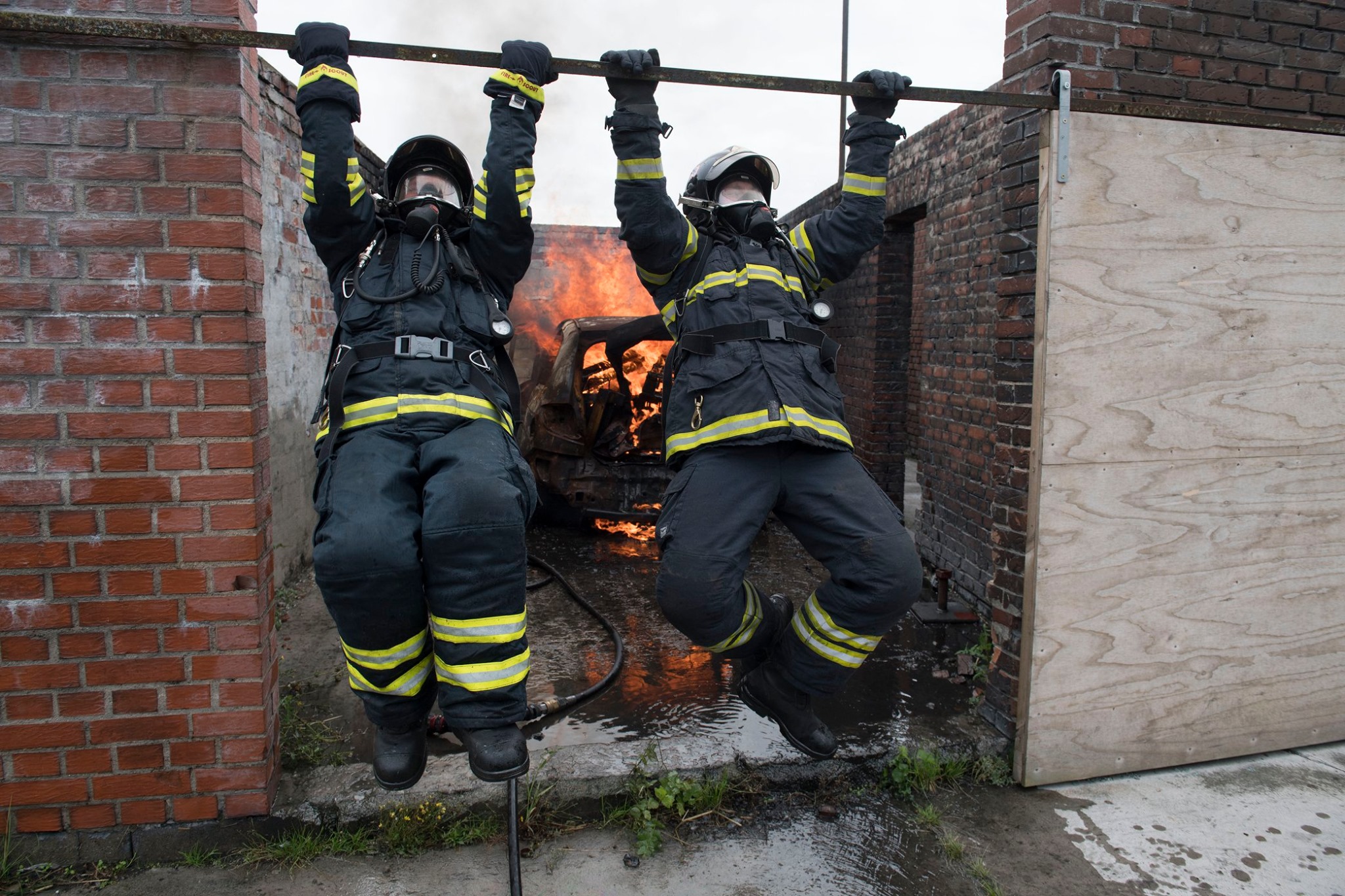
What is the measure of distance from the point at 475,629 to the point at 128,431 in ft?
5.15

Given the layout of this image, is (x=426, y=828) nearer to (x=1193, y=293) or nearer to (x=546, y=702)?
(x=546, y=702)

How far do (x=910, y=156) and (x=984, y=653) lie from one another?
429 cm

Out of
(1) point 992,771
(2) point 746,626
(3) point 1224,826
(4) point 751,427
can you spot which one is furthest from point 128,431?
(3) point 1224,826

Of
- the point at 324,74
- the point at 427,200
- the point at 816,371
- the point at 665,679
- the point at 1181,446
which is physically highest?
the point at 324,74

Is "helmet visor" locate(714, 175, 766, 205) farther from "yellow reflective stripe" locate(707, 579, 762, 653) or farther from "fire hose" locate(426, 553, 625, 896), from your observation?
"fire hose" locate(426, 553, 625, 896)

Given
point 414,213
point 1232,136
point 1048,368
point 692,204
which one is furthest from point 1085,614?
point 414,213

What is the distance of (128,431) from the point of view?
2.97 m

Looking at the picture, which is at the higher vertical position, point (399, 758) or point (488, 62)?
point (488, 62)

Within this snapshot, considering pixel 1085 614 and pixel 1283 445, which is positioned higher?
pixel 1283 445

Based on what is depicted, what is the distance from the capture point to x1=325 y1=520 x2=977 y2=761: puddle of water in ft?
12.6

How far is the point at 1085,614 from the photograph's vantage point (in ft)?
11.8

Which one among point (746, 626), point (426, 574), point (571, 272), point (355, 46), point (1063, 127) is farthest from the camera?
point (571, 272)

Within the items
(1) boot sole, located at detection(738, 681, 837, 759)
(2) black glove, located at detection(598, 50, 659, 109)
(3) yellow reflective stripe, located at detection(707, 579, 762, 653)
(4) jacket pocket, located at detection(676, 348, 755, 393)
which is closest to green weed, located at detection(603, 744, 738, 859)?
(1) boot sole, located at detection(738, 681, 837, 759)

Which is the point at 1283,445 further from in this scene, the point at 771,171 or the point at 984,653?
the point at 771,171
